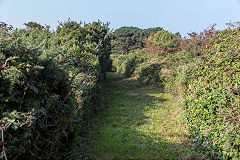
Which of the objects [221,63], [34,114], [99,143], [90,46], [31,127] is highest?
[90,46]

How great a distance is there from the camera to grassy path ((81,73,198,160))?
16.2 feet

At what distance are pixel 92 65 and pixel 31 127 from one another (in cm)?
694

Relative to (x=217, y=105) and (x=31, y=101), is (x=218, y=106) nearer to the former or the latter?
(x=217, y=105)

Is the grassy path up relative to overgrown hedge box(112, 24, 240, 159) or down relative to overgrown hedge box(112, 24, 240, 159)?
down

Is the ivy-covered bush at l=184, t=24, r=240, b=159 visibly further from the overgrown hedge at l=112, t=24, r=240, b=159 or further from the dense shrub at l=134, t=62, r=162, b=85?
the dense shrub at l=134, t=62, r=162, b=85

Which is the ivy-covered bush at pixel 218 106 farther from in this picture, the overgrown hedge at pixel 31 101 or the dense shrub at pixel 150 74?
the dense shrub at pixel 150 74

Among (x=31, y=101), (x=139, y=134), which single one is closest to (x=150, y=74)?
(x=139, y=134)

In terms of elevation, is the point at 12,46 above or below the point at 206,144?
above

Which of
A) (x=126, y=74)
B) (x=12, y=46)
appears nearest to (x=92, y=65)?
(x=12, y=46)

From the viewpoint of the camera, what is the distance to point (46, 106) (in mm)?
2771

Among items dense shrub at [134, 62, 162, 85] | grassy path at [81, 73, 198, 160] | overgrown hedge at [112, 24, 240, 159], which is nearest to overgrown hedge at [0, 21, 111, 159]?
grassy path at [81, 73, 198, 160]

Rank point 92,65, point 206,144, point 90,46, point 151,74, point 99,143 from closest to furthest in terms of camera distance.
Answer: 1. point 206,144
2. point 99,143
3. point 92,65
4. point 90,46
5. point 151,74

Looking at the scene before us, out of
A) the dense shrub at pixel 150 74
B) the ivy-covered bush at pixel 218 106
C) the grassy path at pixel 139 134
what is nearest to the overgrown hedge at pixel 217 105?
the ivy-covered bush at pixel 218 106

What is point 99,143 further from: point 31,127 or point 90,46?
point 90,46
